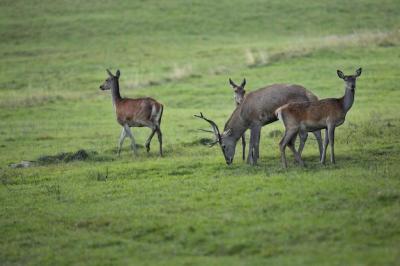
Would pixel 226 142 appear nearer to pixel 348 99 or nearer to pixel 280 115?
pixel 280 115

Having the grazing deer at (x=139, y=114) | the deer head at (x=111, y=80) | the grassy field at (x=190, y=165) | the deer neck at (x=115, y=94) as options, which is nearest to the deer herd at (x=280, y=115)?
the grazing deer at (x=139, y=114)

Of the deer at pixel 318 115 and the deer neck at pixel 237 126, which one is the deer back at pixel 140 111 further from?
the deer at pixel 318 115

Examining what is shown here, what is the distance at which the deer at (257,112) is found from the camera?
17156 mm

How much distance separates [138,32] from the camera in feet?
173

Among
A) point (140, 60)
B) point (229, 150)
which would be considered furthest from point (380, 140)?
point (140, 60)

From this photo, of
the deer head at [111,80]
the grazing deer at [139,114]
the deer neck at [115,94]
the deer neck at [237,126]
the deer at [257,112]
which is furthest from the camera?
the deer head at [111,80]

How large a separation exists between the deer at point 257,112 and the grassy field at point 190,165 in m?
0.45

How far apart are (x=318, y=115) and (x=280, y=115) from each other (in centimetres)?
84

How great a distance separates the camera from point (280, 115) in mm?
16188

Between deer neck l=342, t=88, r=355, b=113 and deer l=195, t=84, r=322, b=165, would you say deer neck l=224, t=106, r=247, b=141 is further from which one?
deer neck l=342, t=88, r=355, b=113

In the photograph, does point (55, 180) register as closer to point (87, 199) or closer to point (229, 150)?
point (87, 199)

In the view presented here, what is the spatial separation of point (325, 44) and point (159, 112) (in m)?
19.0

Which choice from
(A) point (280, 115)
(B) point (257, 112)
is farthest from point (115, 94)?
(A) point (280, 115)

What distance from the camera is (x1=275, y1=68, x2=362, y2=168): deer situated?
15812 millimetres
